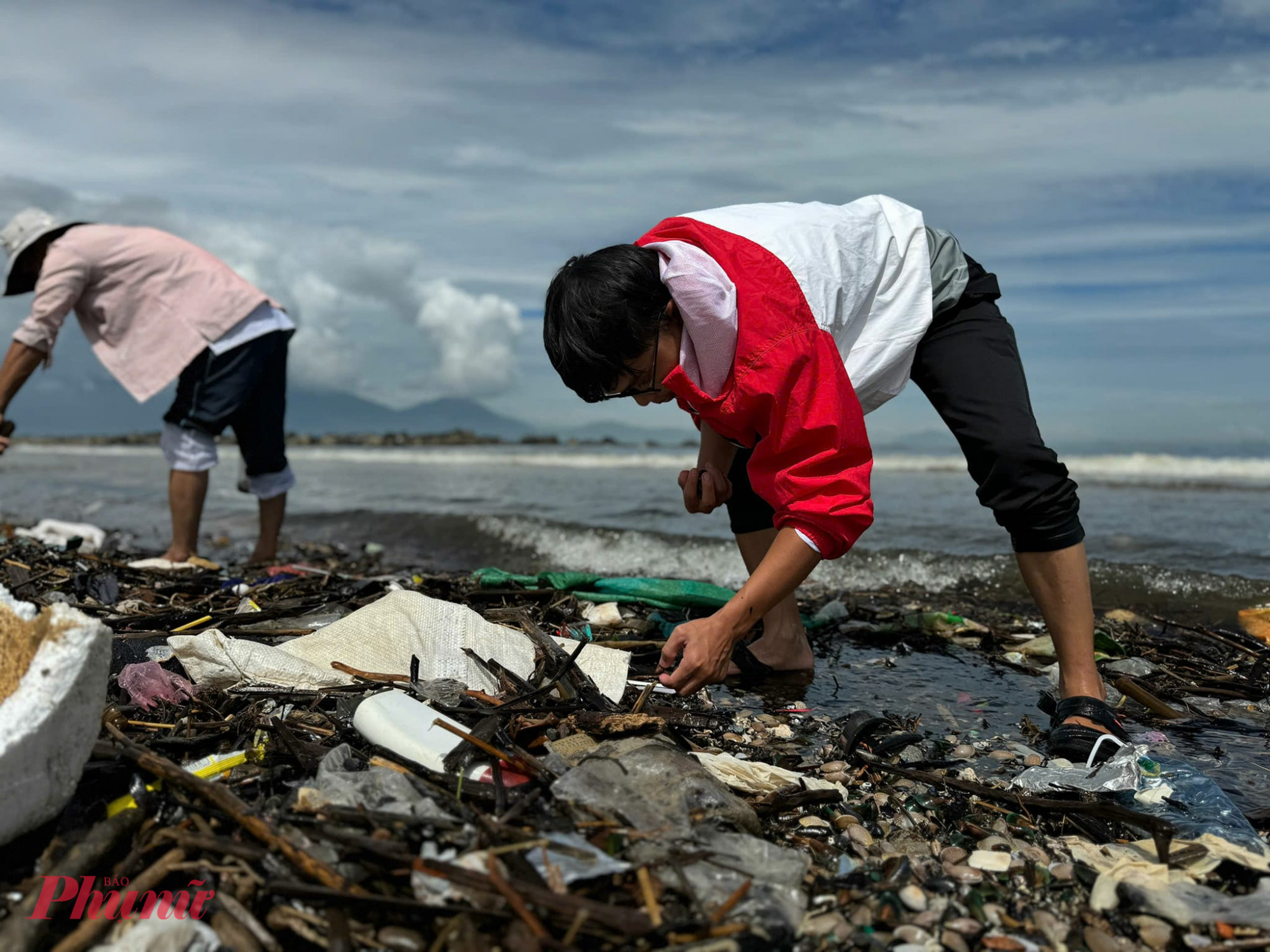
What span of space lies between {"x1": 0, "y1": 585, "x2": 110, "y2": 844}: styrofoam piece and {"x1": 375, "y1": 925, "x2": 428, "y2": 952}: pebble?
735 millimetres

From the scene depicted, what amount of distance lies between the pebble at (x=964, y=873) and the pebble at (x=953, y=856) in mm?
16

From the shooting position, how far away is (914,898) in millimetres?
1846

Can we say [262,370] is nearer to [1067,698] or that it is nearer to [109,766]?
[109,766]

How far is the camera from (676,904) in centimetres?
167

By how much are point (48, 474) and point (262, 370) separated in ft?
48.5

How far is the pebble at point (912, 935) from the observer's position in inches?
67.9

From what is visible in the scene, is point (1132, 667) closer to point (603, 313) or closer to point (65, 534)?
point (603, 313)

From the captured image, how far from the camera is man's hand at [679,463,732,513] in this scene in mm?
3270

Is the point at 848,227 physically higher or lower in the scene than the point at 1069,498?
higher

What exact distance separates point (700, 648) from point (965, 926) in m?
0.89

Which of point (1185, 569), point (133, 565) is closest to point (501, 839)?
point (133, 565)

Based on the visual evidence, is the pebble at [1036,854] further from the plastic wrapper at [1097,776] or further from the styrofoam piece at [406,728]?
the styrofoam piece at [406,728]

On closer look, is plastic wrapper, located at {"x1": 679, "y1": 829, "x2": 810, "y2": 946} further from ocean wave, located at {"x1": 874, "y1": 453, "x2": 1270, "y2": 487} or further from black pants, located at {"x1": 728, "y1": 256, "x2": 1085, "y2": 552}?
ocean wave, located at {"x1": 874, "y1": 453, "x2": 1270, "y2": 487}

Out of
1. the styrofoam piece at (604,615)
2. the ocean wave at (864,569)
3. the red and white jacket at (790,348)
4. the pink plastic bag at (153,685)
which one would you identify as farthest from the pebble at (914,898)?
the ocean wave at (864,569)
